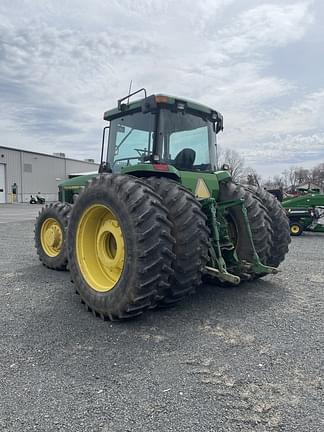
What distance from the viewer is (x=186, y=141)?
4.47 meters

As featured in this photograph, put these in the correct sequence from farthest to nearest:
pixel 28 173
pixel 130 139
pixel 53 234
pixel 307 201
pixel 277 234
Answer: pixel 28 173
pixel 307 201
pixel 53 234
pixel 277 234
pixel 130 139

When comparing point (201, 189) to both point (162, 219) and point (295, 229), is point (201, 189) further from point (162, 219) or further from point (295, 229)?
point (295, 229)

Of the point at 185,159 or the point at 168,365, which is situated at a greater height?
the point at 185,159

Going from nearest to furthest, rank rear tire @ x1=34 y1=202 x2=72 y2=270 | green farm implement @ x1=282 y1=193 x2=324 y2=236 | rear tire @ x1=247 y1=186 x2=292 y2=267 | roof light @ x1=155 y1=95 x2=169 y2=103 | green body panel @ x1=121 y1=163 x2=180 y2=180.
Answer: green body panel @ x1=121 y1=163 x2=180 y2=180 < roof light @ x1=155 y1=95 x2=169 y2=103 < rear tire @ x1=247 y1=186 x2=292 y2=267 < rear tire @ x1=34 y1=202 x2=72 y2=270 < green farm implement @ x1=282 y1=193 x2=324 y2=236

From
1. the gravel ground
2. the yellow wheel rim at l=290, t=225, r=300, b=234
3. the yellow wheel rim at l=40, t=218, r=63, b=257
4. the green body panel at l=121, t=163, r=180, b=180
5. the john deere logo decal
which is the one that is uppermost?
the green body panel at l=121, t=163, r=180, b=180

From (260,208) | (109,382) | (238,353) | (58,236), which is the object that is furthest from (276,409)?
(58,236)

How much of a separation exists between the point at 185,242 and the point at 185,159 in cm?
152

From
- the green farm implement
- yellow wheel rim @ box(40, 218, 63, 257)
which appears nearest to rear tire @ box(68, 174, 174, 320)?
yellow wheel rim @ box(40, 218, 63, 257)

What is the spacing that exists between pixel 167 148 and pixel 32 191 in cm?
4652

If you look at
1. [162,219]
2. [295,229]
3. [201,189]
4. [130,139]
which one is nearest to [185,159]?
[201,189]

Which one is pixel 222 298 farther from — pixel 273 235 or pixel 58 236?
pixel 58 236

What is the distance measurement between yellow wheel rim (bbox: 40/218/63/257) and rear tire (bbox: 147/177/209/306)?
3.07 meters

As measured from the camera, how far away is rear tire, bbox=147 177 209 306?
11.0 ft

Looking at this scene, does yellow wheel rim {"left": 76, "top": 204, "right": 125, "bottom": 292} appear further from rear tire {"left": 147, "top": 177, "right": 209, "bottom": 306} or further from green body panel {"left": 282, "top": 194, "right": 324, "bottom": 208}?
green body panel {"left": 282, "top": 194, "right": 324, "bottom": 208}
